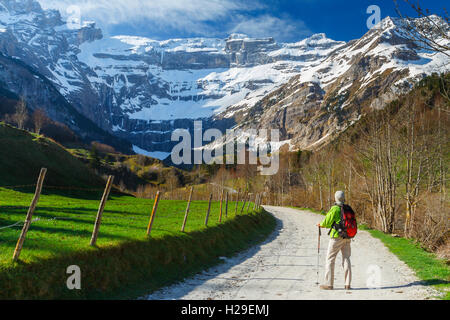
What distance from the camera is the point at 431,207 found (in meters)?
25.3

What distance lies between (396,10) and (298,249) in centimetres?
1581

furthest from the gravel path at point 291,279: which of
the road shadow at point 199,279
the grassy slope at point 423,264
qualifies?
the grassy slope at point 423,264

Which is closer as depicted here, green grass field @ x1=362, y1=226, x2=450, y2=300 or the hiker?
the hiker

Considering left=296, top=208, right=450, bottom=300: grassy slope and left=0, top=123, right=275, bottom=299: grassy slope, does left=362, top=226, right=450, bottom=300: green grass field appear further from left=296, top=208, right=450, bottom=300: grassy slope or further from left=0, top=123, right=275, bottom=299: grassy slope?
left=0, top=123, right=275, bottom=299: grassy slope

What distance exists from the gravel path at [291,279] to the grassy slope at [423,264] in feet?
1.23

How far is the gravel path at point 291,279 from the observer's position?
10.7m

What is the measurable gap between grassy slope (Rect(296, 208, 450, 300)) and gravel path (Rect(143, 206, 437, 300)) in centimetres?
37

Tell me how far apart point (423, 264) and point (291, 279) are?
6.58 metres

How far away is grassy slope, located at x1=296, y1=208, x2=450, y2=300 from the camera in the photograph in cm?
1189

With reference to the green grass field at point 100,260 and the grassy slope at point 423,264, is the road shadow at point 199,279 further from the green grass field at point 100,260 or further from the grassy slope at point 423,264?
the grassy slope at point 423,264

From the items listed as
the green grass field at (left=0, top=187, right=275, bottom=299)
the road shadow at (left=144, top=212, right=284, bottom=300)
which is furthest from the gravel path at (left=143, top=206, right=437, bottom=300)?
the green grass field at (left=0, top=187, right=275, bottom=299)

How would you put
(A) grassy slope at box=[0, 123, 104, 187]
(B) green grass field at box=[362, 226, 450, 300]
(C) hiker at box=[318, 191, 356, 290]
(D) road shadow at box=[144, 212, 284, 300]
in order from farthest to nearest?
(A) grassy slope at box=[0, 123, 104, 187] → (B) green grass field at box=[362, 226, 450, 300] → (C) hiker at box=[318, 191, 356, 290] → (D) road shadow at box=[144, 212, 284, 300]
